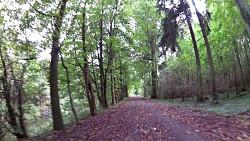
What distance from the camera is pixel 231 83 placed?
21953mm

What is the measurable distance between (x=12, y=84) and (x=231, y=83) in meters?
19.7

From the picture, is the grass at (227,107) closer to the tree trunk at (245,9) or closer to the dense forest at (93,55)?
the dense forest at (93,55)

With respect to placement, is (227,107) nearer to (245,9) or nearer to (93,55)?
(245,9)

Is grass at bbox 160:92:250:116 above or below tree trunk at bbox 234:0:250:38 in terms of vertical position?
below

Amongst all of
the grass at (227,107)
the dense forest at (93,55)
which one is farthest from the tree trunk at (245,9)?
the grass at (227,107)

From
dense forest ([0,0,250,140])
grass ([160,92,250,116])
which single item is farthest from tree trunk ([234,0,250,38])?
grass ([160,92,250,116])

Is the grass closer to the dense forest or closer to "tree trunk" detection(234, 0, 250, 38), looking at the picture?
the dense forest

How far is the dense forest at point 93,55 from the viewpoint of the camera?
8.89 metres

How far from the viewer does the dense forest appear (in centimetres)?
889

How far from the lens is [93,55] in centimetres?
2184

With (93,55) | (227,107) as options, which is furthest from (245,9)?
(93,55)

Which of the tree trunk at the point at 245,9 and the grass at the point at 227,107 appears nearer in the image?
the tree trunk at the point at 245,9

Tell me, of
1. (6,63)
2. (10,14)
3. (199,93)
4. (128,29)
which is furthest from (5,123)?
(128,29)

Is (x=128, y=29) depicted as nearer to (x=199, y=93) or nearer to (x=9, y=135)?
→ (x=199, y=93)
